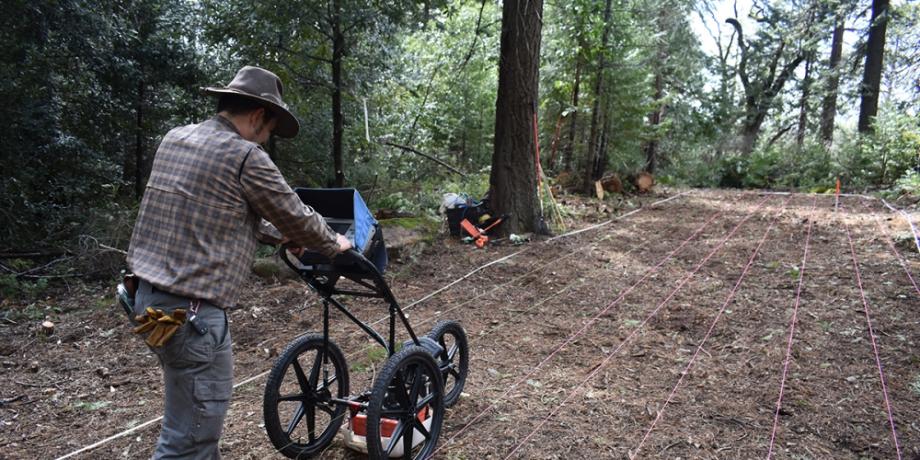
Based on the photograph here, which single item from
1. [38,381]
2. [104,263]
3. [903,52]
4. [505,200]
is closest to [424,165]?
[505,200]

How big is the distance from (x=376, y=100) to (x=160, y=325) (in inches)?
322

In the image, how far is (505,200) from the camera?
25.1 feet

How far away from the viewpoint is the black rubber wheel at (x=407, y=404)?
2.24 meters

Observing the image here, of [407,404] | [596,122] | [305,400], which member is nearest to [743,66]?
[596,122]

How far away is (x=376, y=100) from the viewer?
955 centimetres

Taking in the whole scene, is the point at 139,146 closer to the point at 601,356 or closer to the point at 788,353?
the point at 601,356

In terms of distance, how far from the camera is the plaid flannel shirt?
72.7 inches

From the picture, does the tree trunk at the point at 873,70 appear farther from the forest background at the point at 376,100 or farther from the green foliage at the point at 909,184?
the green foliage at the point at 909,184

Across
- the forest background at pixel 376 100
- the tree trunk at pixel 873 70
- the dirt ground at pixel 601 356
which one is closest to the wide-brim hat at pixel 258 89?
the dirt ground at pixel 601 356

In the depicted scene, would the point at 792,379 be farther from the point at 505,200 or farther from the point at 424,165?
the point at 424,165

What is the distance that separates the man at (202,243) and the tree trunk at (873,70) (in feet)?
53.4

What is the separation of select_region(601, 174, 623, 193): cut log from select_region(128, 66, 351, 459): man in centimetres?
1105

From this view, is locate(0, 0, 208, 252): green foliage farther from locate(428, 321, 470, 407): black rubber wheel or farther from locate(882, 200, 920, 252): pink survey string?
locate(882, 200, 920, 252): pink survey string

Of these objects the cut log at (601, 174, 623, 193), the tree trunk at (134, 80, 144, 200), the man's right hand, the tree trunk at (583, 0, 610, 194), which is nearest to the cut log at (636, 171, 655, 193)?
the cut log at (601, 174, 623, 193)
